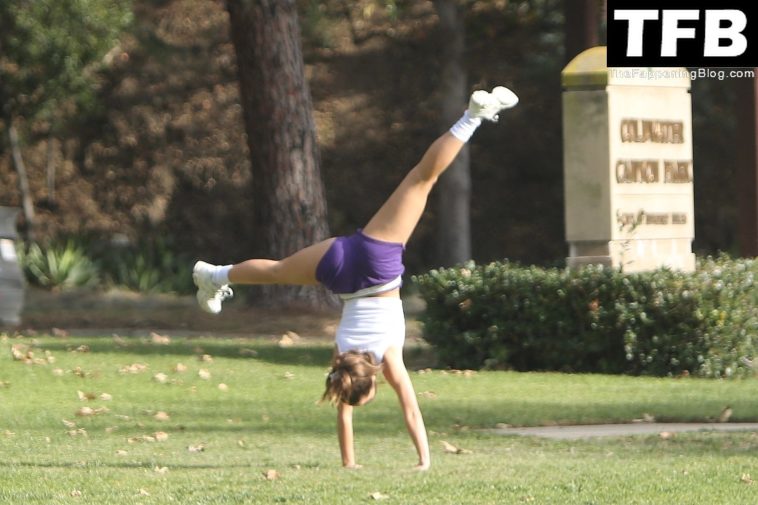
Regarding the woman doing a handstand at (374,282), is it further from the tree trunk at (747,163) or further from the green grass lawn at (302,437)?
the tree trunk at (747,163)

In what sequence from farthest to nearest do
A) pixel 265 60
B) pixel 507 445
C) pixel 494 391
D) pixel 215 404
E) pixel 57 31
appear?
pixel 57 31
pixel 265 60
pixel 494 391
pixel 215 404
pixel 507 445

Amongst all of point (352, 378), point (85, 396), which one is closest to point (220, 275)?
point (352, 378)

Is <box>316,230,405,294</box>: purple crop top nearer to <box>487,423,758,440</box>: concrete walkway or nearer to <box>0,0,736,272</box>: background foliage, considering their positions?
<box>487,423,758,440</box>: concrete walkway

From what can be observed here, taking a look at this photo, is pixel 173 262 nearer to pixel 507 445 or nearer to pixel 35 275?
pixel 35 275

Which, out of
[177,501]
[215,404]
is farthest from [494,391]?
[177,501]

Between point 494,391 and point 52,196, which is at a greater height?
point 52,196

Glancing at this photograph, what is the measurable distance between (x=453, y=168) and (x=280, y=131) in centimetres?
587

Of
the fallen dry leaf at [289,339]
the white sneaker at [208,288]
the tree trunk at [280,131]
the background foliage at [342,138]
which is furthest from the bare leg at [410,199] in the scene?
the background foliage at [342,138]

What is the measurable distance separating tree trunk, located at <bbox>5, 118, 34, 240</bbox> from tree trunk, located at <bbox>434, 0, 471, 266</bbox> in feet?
24.4

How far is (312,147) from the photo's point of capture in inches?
823

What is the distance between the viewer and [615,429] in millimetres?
10859

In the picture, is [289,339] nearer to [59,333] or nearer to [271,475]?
[59,333]

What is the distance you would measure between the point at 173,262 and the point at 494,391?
46.0 ft

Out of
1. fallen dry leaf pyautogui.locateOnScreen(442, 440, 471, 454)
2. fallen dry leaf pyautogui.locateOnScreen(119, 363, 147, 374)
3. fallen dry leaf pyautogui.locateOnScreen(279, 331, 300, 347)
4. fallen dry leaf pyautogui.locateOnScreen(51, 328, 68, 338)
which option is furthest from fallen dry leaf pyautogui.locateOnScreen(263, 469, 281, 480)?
fallen dry leaf pyautogui.locateOnScreen(51, 328, 68, 338)
